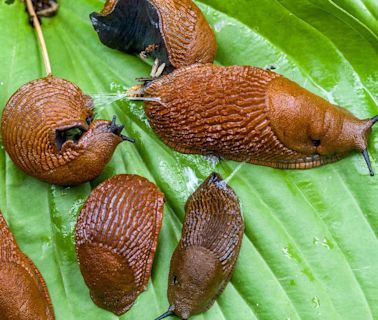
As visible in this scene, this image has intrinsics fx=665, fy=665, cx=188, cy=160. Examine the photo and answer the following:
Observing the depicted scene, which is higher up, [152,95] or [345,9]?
[345,9]

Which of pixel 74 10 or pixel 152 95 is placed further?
pixel 74 10

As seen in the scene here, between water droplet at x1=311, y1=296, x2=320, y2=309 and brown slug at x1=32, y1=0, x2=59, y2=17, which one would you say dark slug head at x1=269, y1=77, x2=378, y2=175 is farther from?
brown slug at x1=32, y1=0, x2=59, y2=17

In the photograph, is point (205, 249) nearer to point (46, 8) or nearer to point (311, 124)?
point (311, 124)

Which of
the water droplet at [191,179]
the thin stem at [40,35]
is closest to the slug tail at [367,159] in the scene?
the water droplet at [191,179]

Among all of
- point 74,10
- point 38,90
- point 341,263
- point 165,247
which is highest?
point 74,10

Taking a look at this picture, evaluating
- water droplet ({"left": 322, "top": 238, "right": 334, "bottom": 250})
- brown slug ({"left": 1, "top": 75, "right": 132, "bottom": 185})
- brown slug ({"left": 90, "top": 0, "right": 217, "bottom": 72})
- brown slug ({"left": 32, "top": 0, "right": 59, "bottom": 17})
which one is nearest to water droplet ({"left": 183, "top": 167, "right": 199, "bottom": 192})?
brown slug ({"left": 1, "top": 75, "right": 132, "bottom": 185})

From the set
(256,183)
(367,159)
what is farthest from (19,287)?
(367,159)

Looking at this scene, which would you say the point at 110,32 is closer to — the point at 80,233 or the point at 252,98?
the point at 252,98

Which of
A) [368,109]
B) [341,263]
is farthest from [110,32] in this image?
[341,263]
